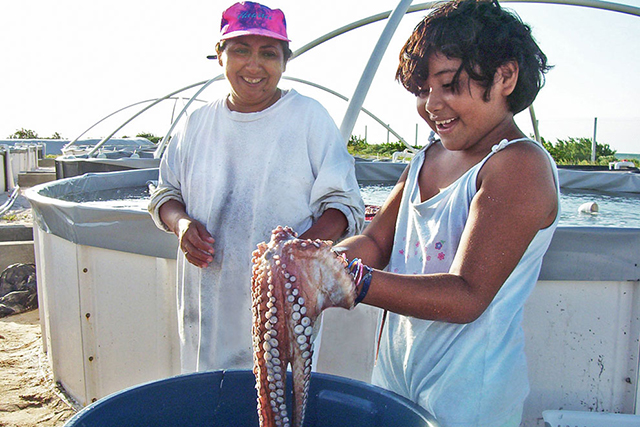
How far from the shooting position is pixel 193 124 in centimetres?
222

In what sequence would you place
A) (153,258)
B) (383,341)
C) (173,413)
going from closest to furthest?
(173,413) → (383,341) → (153,258)

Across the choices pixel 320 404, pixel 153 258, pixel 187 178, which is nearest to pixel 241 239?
pixel 187 178

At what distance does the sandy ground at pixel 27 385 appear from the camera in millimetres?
3350

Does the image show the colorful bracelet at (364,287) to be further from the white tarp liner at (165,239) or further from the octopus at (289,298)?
the white tarp liner at (165,239)

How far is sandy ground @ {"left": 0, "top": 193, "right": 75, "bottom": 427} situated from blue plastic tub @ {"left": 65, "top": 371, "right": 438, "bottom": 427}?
2.37 m

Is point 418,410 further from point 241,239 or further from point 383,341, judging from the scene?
point 241,239

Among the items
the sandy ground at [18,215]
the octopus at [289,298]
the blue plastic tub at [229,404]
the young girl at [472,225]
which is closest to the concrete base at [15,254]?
the sandy ground at [18,215]

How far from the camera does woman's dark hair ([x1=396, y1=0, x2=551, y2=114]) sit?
1.26 metres

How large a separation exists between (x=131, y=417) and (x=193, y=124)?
1.26 metres

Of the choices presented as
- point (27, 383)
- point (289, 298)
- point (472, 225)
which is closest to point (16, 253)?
point (27, 383)

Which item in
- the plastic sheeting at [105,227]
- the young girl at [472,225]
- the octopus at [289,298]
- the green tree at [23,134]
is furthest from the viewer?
the green tree at [23,134]

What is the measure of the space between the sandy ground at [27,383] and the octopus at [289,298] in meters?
2.72

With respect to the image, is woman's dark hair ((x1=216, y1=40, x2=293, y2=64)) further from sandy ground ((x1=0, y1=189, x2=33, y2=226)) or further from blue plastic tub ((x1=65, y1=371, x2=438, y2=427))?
sandy ground ((x1=0, y1=189, x2=33, y2=226))

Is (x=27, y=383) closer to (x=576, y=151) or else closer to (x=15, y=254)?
(x=15, y=254)
